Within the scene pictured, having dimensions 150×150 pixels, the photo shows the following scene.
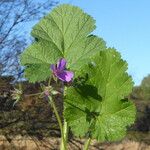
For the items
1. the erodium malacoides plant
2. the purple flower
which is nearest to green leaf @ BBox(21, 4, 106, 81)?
the erodium malacoides plant

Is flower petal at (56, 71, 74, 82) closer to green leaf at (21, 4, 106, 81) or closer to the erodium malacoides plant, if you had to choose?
the erodium malacoides plant

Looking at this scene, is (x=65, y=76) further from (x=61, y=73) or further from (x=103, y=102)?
(x=103, y=102)

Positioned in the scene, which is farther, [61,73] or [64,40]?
[64,40]

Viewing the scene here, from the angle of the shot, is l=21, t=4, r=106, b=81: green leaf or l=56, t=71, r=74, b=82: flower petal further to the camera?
l=21, t=4, r=106, b=81: green leaf

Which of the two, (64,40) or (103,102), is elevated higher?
(64,40)

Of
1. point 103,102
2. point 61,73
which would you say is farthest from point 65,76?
point 103,102

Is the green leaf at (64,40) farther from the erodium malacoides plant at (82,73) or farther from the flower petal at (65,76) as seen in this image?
the flower petal at (65,76)

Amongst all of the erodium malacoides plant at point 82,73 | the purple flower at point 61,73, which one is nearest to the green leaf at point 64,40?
the erodium malacoides plant at point 82,73
